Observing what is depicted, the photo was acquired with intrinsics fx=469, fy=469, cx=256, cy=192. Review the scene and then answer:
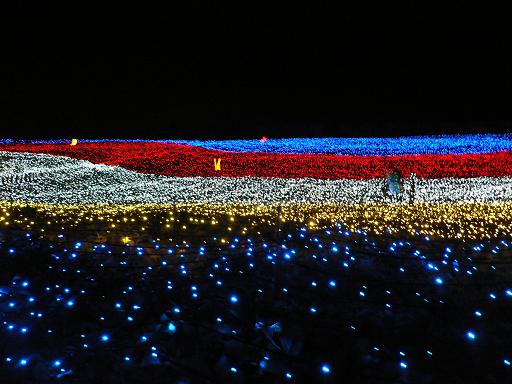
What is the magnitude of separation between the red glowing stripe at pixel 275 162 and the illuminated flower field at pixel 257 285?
227 cm

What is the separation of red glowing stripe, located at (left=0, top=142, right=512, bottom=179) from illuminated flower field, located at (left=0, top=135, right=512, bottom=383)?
7.43ft

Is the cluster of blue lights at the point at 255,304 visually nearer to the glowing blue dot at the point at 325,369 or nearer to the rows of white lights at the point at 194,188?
the glowing blue dot at the point at 325,369

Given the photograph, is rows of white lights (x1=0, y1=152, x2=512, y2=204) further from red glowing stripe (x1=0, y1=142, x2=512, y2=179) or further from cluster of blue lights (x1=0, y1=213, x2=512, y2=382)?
cluster of blue lights (x1=0, y1=213, x2=512, y2=382)

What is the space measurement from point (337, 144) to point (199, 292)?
13.9 meters

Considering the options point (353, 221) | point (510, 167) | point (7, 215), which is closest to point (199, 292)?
point (353, 221)

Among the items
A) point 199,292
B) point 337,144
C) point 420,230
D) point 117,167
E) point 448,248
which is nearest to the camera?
point 199,292

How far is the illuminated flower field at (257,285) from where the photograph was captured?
4.57m

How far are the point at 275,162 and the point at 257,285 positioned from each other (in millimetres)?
10503

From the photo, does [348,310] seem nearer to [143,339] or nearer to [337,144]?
[143,339]

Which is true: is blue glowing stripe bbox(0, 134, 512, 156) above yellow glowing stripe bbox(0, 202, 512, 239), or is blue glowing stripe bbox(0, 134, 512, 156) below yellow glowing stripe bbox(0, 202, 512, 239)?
above

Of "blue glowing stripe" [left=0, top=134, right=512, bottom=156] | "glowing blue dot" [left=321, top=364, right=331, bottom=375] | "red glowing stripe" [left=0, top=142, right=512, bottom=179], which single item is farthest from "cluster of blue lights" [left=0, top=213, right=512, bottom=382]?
"blue glowing stripe" [left=0, top=134, right=512, bottom=156]

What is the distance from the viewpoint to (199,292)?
6.11 metres

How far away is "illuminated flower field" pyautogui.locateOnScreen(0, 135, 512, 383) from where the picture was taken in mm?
4566

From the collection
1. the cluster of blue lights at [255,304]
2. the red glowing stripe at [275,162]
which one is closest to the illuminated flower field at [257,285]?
the cluster of blue lights at [255,304]
